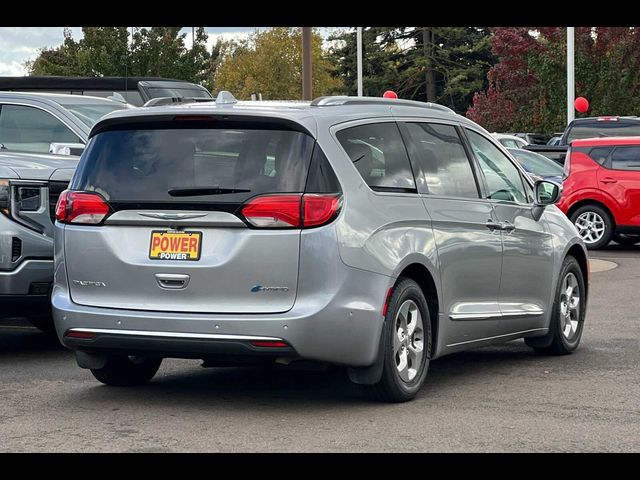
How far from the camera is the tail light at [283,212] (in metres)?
Answer: 7.32

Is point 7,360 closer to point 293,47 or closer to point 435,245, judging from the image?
point 435,245

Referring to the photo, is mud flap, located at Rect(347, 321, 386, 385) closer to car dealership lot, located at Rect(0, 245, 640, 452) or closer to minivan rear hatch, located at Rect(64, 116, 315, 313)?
car dealership lot, located at Rect(0, 245, 640, 452)

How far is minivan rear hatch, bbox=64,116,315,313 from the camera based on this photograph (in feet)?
24.0

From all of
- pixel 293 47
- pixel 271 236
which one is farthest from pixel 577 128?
pixel 293 47

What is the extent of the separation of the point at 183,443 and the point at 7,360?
3.58 m

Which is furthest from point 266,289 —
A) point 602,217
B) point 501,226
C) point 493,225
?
point 602,217

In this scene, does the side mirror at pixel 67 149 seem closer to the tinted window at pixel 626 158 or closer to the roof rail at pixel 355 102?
the roof rail at pixel 355 102

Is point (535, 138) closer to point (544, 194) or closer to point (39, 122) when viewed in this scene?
point (39, 122)

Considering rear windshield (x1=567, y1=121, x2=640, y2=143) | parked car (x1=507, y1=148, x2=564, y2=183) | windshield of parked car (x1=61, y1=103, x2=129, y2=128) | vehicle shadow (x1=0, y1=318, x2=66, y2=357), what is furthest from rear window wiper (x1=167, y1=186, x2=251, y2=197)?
rear windshield (x1=567, y1=121, x2=640, y2=143)

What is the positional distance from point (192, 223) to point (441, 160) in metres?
1.91

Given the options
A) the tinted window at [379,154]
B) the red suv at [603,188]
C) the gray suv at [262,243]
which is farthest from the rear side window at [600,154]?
the tinted window at [379,154]

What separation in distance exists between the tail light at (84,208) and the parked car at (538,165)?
17265mm

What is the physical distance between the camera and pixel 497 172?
30.6 ft
